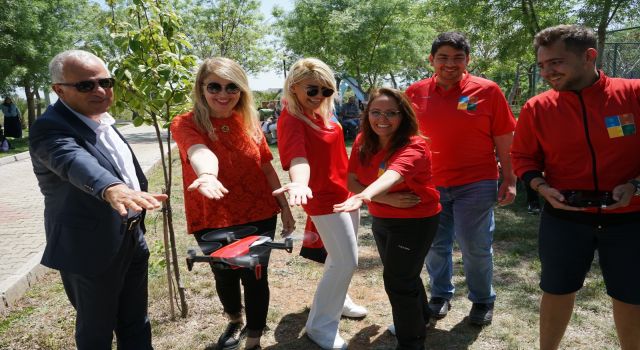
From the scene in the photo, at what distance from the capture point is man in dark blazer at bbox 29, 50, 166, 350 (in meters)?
2.02

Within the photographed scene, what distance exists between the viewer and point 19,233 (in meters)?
6.37

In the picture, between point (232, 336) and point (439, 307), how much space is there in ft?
5.00

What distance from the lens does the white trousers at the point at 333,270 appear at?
2992mm

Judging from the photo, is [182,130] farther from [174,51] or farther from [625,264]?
[625,264]

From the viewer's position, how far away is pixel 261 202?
294cm

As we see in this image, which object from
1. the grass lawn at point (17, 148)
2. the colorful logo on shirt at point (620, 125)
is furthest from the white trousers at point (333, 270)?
the grass lawn at point (17, 148)

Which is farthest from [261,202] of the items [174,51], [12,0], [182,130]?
[12,0]

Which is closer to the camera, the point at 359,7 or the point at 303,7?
the point at 359,7

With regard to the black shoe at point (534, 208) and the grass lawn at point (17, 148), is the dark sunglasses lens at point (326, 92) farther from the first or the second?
the grass lawn at point (17, 148)

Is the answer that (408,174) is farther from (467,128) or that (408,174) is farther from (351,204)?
(467,128)

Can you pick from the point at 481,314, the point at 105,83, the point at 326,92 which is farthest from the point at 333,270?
the point at 105,83

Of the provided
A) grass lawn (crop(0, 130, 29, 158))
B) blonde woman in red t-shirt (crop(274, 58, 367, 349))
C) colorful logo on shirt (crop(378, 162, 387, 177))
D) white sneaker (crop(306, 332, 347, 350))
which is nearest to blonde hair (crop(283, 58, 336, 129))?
blonde woman in red t-shirt (crop(274, 58, 367, 349))

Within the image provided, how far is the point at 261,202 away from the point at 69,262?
111 centimetres

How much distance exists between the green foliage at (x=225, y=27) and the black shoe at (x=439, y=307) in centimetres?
2005
